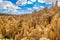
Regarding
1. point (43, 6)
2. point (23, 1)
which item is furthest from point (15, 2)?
point (43, 6)

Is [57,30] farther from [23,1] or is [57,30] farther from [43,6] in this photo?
[23,1]

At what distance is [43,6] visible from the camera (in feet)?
6.71

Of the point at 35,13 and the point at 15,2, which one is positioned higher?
the point at 15,2

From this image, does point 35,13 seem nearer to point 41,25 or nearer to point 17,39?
point 41,25

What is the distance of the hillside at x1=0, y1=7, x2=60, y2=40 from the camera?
1.85m

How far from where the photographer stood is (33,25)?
1972mm

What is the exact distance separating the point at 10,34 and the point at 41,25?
44 cm

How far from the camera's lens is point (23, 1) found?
2.07 metres

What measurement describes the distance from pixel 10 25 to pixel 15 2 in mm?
332

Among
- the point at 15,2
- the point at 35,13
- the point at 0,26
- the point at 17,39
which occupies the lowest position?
the point at 17,39

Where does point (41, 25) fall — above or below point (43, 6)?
below

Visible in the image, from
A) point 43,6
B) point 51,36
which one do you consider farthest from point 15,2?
point 51,36

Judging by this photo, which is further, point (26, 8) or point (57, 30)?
point (26, 8)

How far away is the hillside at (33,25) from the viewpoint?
185 cm
